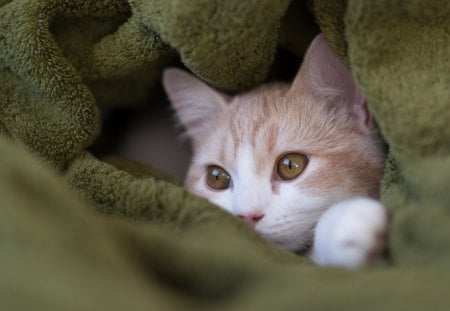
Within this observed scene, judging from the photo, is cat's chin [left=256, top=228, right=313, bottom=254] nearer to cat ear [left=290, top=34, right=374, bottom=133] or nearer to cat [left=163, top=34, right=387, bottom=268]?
cat [left=163, top=34, right=387, bottom=268]

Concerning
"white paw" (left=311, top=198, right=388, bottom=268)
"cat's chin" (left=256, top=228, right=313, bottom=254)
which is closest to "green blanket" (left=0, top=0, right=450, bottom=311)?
"white paw" (left=311, top=198, right=388, bottom=268)

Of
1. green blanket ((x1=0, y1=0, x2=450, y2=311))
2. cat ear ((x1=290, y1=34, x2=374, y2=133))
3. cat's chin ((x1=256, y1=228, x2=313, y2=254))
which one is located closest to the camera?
green blanket ((x1=0, y1=0, x2=450, y2=311))

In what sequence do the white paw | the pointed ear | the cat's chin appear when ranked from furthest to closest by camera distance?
the pointed ear
the cat's chin
the white paw

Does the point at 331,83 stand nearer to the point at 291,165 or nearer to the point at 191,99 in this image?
the point at 291,165

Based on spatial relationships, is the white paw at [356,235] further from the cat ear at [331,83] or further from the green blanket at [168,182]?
the cat ear at [331,83]

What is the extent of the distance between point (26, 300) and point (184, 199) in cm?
32

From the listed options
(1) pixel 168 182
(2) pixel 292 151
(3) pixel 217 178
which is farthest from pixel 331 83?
(1) pixel 168 182

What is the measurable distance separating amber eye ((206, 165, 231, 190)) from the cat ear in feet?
0.75

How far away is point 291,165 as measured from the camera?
1.10 metres

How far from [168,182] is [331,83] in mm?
403

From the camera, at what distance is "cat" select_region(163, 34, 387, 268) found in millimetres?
1019

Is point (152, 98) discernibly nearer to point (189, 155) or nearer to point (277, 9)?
point (189, 155)

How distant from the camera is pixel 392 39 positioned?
2.93 feet

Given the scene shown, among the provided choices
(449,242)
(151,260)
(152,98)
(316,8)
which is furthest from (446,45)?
(152,98)
